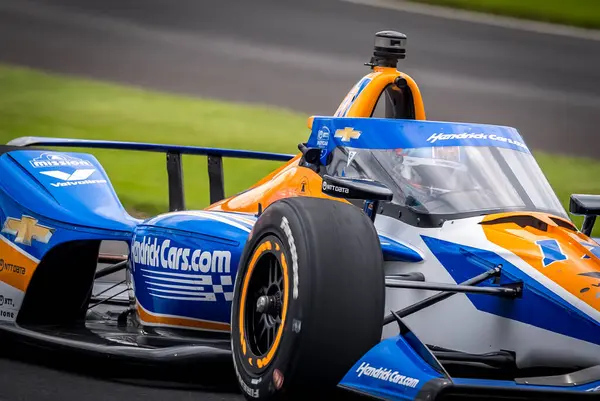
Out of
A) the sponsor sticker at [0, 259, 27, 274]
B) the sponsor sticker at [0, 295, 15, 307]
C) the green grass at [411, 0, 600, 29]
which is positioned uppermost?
the green grass at [411, 0, 600, 29]

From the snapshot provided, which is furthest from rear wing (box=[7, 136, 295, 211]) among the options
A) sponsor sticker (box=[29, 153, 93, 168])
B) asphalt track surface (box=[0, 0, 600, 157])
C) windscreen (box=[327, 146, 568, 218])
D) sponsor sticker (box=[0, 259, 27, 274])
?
asphalt track surface (box=[0, 0, 600, 157])

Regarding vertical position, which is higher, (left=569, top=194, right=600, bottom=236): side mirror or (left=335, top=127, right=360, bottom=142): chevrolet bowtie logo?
(left=335, top=127, right=360, bottom=142): chevrolet bowtie logo

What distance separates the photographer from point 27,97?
11.8 metres

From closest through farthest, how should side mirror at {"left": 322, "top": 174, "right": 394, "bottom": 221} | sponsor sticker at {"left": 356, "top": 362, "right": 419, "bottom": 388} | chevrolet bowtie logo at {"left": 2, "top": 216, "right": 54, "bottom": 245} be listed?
sponsor sticker at {"left": 356, "top": 362, "right": 419, "bottom": 388} → side mirror at {"left": 322, "top": 174, "right": 394, "bottom": 221} → chevrolet bowtie logo at {"left": 2, "top": 216, "right": 54, "bottom": 245}

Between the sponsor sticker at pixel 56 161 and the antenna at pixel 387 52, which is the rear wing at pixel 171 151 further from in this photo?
the antenna at pixel 387 52

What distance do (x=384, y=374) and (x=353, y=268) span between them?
0.37 m

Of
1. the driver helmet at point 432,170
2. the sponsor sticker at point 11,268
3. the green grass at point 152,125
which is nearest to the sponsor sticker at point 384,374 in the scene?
the driver helmet at point 432,170

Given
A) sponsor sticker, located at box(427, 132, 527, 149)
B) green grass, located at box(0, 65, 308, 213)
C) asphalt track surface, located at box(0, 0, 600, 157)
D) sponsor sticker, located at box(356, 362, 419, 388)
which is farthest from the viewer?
asphalt track surface, located at box(0, 0, 600, 157)

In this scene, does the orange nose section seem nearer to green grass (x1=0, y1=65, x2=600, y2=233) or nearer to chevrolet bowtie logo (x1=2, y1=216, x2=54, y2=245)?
chevrolet bowtie logo (x1=2, y1=216, x2=54, y2=245)

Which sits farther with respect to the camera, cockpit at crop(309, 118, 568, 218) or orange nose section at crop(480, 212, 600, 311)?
cockpit at crop(309, 118, 568, 218)

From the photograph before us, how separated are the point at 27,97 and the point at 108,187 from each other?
19.9ft

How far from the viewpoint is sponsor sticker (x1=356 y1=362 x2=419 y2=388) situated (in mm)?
3725

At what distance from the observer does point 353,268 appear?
3893 millimetres

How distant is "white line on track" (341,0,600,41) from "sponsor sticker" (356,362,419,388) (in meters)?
9.69
